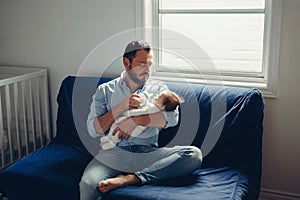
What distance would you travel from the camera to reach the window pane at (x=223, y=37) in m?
2.74

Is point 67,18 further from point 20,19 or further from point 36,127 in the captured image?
point 36,127

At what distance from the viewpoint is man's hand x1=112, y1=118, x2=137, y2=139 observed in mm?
2299

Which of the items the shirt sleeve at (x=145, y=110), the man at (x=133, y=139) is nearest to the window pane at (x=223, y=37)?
the man at (x=133, y=139)

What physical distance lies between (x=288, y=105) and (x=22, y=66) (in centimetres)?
212

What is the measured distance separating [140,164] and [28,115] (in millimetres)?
1401

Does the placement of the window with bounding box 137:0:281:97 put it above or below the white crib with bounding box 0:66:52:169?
above

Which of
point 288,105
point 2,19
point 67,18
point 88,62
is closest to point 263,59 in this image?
point 288,105

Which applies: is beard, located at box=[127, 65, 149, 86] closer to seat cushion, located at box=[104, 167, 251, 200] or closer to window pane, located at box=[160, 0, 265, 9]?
seat cushion, located at box=[104, 167, 251, 200]

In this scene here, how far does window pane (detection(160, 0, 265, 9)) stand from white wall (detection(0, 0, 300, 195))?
0.24 metres

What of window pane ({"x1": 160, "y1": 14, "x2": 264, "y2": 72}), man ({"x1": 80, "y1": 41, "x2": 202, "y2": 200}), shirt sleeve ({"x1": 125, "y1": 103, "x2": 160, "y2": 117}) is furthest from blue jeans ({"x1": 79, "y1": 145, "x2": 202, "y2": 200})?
window pane ({"x1": 160, "y1": 14, "x2": 264, "y2": 72})

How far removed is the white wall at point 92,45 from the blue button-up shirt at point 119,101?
71 centimetres

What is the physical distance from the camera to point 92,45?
3117mm

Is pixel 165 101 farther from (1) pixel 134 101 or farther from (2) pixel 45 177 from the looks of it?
(2) pixel 45 177

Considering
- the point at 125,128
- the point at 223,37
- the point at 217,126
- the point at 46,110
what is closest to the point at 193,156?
the point at 217,126
